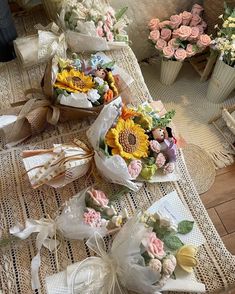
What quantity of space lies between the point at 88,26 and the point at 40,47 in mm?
162

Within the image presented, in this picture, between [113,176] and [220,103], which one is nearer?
[113,176]

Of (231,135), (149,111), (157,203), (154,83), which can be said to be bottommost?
(231,135)

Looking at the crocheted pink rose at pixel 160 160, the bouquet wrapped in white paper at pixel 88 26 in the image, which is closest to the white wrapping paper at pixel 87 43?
the bouquet wrapped in white paper at pixel 88 26

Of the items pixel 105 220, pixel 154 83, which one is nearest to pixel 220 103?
pixel 154 83

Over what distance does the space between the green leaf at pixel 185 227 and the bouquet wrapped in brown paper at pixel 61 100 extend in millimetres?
375

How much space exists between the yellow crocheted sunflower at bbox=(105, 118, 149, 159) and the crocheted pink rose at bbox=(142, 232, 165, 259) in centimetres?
21

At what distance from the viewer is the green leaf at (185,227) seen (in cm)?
87

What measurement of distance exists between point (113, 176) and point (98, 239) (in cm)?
15

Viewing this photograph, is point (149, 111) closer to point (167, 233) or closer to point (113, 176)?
point (113, 176)

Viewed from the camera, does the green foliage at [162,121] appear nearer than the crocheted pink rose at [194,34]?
Yes

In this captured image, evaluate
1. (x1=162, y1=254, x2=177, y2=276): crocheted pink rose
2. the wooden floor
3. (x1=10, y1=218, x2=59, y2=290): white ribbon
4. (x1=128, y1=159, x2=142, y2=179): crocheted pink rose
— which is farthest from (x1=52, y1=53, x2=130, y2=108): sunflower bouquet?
the wooden floor

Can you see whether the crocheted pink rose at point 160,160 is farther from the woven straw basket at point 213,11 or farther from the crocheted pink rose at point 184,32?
the woven straw basket at point 213,11

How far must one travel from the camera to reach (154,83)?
5.71 ft

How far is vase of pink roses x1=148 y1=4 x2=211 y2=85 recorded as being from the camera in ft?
4.92
